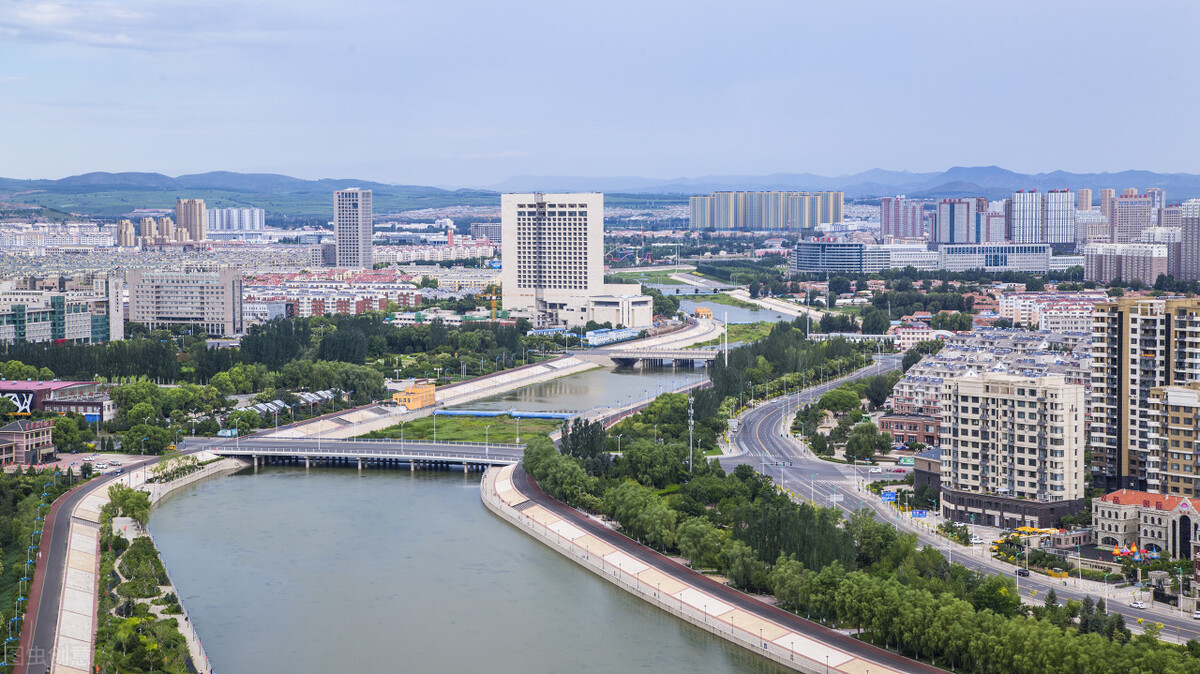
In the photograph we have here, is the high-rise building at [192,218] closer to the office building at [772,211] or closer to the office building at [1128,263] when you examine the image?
the office building at [772,211]

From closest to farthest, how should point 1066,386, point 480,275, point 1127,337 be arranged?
point 1066,386
point 1127,337
point 480,275

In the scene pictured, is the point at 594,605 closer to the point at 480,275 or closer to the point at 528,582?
the point at 528,582

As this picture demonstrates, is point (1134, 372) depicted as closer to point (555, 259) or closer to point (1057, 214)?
point (555, 259)

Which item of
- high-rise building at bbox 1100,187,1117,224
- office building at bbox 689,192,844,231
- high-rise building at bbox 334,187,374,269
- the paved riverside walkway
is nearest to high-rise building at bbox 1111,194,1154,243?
high-rise building at bbox 1100,187,1117,224

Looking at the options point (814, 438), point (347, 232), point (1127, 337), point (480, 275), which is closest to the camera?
point (1127, 337)

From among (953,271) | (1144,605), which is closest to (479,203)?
(953,271)

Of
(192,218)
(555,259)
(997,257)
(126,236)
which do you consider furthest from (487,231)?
(555,259)

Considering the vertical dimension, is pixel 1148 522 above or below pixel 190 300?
below
